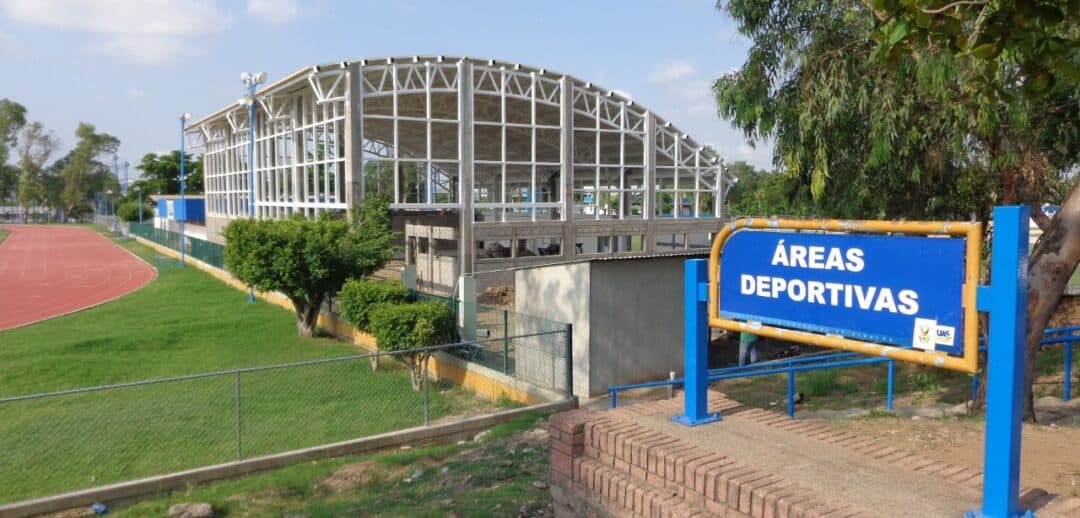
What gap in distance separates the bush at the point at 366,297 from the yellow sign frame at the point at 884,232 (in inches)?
437

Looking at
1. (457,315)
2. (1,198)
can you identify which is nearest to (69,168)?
(1,198)

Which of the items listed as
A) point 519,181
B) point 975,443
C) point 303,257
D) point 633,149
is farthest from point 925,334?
point 519,181

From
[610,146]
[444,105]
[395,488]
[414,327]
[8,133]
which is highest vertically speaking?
[8,133]

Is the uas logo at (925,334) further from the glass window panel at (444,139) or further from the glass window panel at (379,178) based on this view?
the glass window panel at (444,139)

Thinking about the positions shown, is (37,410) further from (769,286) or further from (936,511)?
(936,511)

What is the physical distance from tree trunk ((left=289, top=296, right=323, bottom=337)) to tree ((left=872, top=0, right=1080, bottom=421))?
14.4 metres

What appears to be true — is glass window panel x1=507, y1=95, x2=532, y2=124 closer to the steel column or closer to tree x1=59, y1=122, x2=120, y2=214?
the steel column

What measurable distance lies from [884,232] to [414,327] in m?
11.1

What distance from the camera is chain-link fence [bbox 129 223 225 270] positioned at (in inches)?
1329

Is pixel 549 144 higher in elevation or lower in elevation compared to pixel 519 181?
higher

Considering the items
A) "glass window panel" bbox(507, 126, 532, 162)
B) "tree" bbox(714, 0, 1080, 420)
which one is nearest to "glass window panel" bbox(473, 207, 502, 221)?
"glass window panel" bbox(507, 126, 532, 162)

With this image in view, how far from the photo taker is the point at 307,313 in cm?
2020

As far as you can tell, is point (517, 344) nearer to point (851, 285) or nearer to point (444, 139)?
point (851, 285)

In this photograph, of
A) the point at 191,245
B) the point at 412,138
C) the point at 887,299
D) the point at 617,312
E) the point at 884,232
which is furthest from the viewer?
the point at 191,245
